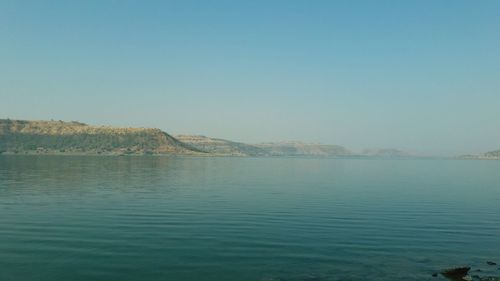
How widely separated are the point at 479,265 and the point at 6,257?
3924 centimetres

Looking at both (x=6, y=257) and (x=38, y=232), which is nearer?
(x=6, y=257)

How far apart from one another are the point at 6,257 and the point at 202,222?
Result: 2316cm

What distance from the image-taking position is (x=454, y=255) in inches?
1561

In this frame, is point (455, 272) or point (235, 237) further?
point (235, 237)

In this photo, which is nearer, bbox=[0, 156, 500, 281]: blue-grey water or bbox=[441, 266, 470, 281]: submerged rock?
bbox=[441, 266, 470, 281]: submerged rock

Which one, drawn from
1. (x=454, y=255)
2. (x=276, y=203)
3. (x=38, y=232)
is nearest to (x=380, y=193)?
(x=276, y=203)

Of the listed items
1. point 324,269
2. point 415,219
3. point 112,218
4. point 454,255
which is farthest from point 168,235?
point 415,219

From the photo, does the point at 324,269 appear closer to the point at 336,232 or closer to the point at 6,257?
the point at 336,232

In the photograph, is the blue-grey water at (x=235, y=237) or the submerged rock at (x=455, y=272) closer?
the submerged rock at (x=455, y=272)

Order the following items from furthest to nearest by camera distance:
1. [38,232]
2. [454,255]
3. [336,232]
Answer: [336,232] → [38,232] → [454,255]

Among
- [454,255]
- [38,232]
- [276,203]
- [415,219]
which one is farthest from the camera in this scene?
[276,203]

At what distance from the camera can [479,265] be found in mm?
36344

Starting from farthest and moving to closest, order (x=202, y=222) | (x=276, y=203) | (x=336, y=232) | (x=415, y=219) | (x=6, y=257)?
(x=276, y=203) → (x=415, y=219) → (x=202, y=222) → (x=336, y=232) → (x=6, y=257)

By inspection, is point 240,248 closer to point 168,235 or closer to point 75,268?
point 168,235
